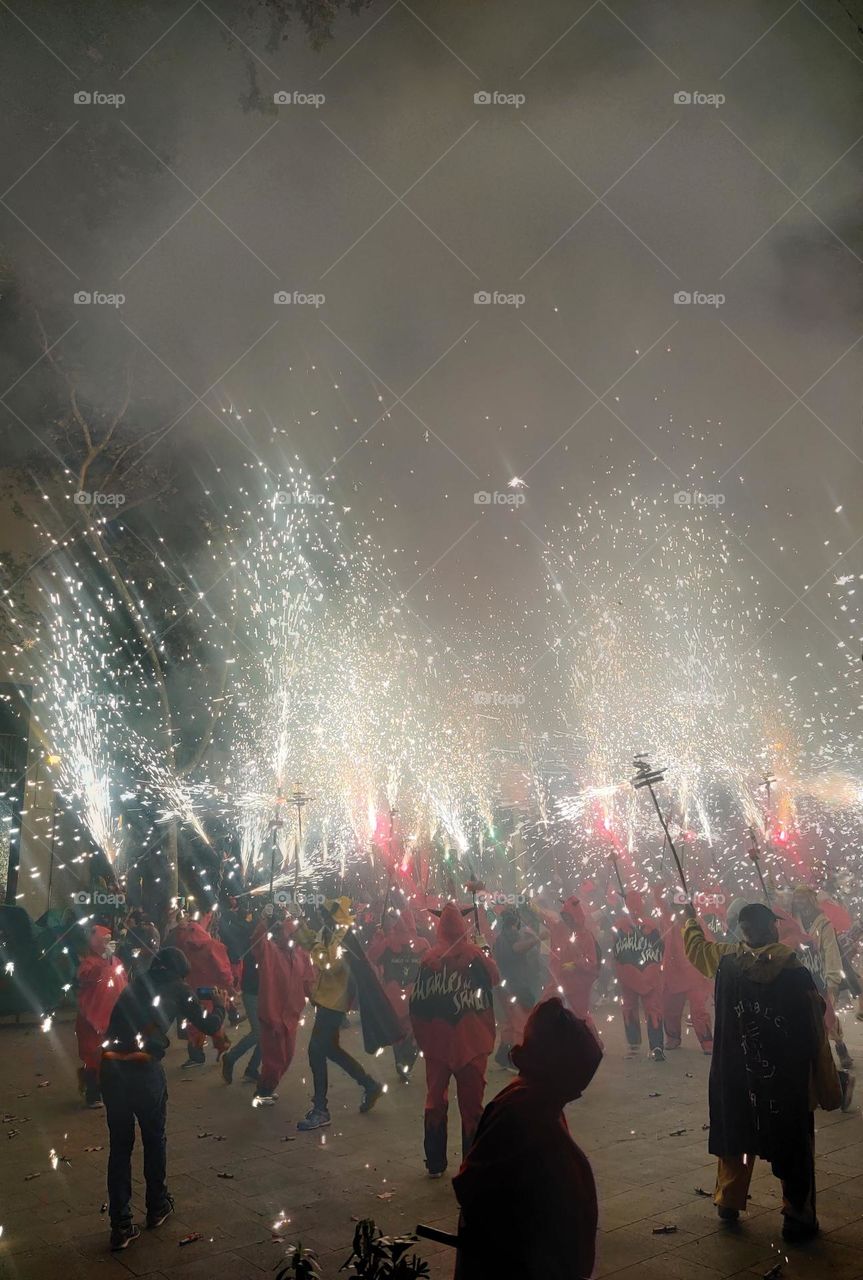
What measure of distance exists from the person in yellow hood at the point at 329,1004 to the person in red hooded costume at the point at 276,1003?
243mm

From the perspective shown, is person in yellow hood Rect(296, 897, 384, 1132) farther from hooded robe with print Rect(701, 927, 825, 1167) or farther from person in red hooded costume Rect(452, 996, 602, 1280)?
person in red hooded costume Rect(452, 996, 602, 1280)

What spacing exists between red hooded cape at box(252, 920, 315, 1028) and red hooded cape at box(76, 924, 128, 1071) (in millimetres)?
1265

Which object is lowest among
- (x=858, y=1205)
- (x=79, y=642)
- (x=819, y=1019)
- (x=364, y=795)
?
(x=858, y=1205)

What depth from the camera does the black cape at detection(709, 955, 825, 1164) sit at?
16.2 feet

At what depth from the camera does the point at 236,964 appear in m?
12.1

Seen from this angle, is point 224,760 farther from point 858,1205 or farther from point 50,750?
point 858,1205

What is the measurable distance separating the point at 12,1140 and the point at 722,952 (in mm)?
5655

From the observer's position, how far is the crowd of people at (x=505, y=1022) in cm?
284

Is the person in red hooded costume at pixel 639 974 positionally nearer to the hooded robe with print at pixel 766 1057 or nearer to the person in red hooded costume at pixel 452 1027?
the person in red hooded costume at pixel 452 1027

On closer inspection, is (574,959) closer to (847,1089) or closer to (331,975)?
(331,975)

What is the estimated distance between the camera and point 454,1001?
21.1 feet

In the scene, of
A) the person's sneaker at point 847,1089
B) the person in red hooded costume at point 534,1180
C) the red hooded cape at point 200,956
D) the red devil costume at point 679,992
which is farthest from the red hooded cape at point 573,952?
the person in red hooded costume at point 534,1180

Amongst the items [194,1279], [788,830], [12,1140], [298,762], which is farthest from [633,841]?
[194,1279]

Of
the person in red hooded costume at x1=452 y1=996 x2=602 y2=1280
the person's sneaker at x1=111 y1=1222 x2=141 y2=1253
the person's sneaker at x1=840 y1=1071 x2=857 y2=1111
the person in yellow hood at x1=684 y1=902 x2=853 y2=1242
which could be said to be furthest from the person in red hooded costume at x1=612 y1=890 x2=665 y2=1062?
the person in red hooded costume at x1=452 y1=996 x2=602 y2=1280
